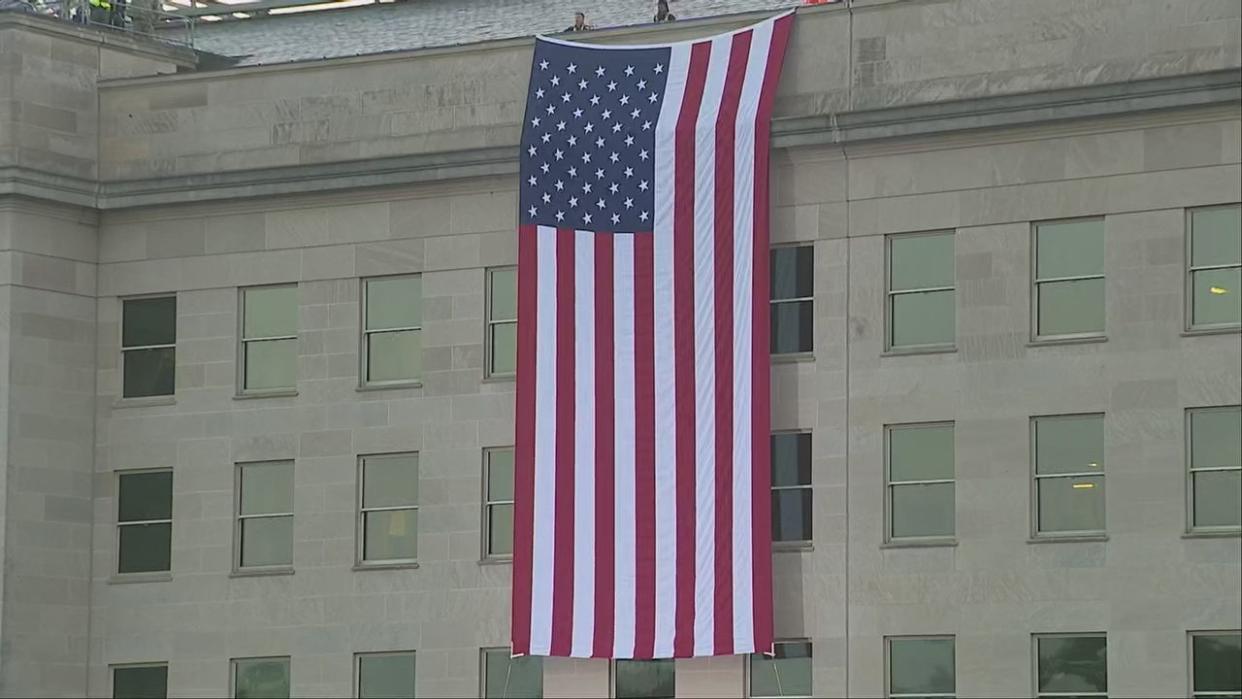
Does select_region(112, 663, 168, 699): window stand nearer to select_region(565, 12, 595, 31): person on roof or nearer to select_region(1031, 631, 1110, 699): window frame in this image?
select_region(565, 12, 595, 31): person on roof

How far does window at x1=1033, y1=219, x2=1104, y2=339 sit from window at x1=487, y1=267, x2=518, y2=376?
10.6 meters

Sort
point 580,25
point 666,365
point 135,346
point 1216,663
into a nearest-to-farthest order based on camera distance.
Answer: point 1216,663, point 666,365, point 580,25, point 135,346

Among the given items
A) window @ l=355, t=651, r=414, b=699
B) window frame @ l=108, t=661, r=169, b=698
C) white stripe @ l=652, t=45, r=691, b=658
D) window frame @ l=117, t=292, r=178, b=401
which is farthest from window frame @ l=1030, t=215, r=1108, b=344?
window frame @ l=108, t=661, r=169, b=698

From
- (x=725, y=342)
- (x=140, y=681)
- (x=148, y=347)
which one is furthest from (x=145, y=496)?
(x=725, y=342)

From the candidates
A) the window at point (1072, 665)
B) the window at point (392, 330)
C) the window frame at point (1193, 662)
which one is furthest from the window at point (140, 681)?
the window frame at point (1193, 662)

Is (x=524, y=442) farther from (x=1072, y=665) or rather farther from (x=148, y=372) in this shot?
(x=1072, y=665)

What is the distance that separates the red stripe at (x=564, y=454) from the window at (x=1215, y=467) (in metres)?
11.7

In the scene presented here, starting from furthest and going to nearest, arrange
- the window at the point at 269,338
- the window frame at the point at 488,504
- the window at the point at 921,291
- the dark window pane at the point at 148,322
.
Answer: the dark window pane at the point at 148,322 → the window at the point at 269,338 → the window frame at the point at 488,504 → the window at the point at 921,291

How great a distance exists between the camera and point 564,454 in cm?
6319

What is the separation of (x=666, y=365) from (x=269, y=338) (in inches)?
360

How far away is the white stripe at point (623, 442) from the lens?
62406mm

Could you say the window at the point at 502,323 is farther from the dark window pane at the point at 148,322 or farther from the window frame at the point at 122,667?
the window frame at the point at 122,667

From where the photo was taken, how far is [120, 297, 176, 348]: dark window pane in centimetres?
6838

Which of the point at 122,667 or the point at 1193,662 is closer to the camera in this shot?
the point at 1193,662
